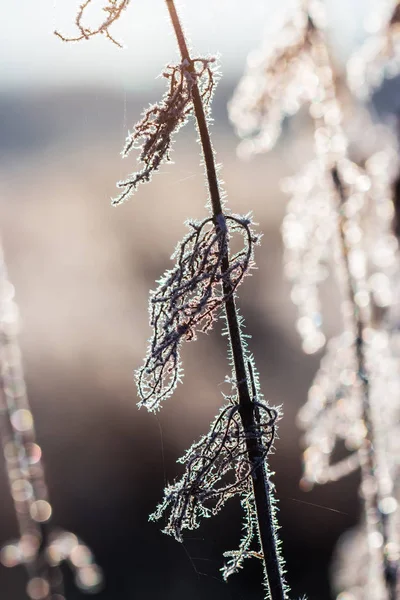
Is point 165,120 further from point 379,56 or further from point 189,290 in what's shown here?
point 379,56

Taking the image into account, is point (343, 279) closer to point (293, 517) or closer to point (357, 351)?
point (357, 351)

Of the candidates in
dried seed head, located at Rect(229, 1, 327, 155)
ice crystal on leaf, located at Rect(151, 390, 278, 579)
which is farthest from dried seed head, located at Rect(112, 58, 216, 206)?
dried seed head, located at Rect(229, 1, 327, 155)

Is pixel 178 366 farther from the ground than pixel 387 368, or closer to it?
farther from the ground

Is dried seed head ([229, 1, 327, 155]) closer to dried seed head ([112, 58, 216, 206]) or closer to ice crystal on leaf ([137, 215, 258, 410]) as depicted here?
dried seed head ([112, 58, 216, 206])

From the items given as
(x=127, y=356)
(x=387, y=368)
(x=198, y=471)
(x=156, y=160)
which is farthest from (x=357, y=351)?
(x=127, y=356)

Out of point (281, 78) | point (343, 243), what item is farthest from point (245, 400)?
point (281, 78)
